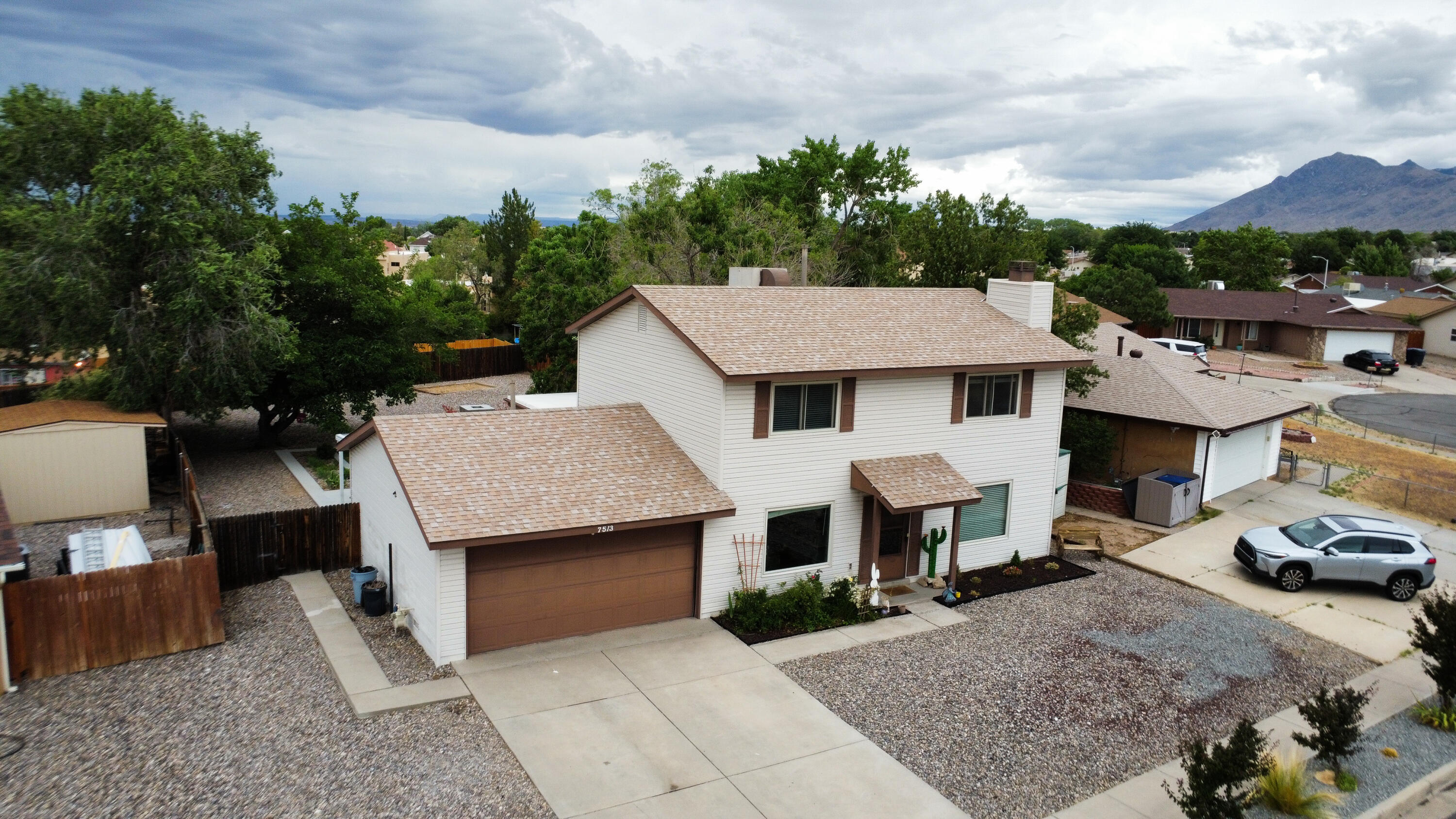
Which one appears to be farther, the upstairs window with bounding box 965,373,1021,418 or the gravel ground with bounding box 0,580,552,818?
the upstairs window with bounding box 965,373,1021,418

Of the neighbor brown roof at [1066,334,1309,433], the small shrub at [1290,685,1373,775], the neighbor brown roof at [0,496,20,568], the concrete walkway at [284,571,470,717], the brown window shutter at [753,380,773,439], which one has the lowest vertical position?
the concrete walkway at [284,571,470,717]

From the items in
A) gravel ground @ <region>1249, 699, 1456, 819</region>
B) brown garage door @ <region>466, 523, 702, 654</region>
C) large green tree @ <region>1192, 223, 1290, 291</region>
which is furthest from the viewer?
large green tree @ <region>1192, 223, 1290, 291</region>

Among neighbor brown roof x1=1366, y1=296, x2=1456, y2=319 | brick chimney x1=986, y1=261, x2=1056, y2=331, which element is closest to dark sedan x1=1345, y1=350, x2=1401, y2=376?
neighbor brown roof x1=1366, y1=296, x2=1456, y2=319

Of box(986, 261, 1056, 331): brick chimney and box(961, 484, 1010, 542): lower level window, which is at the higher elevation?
box(986, 261, 1056, 331): brick chimney

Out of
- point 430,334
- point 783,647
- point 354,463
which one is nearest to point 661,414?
point 783,647

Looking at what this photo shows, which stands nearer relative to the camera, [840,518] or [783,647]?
[783,647]

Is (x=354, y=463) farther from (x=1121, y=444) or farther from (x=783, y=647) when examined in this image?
(x=1121, y=444)

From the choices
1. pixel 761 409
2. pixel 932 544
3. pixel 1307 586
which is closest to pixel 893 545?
pixel 932 544

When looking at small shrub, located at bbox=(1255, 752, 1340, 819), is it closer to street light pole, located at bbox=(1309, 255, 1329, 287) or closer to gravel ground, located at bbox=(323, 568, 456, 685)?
gravel ground, located at bbox=(323, 568, 456, 685)

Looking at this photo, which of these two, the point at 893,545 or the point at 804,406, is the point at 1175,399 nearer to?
the point at 893,545
